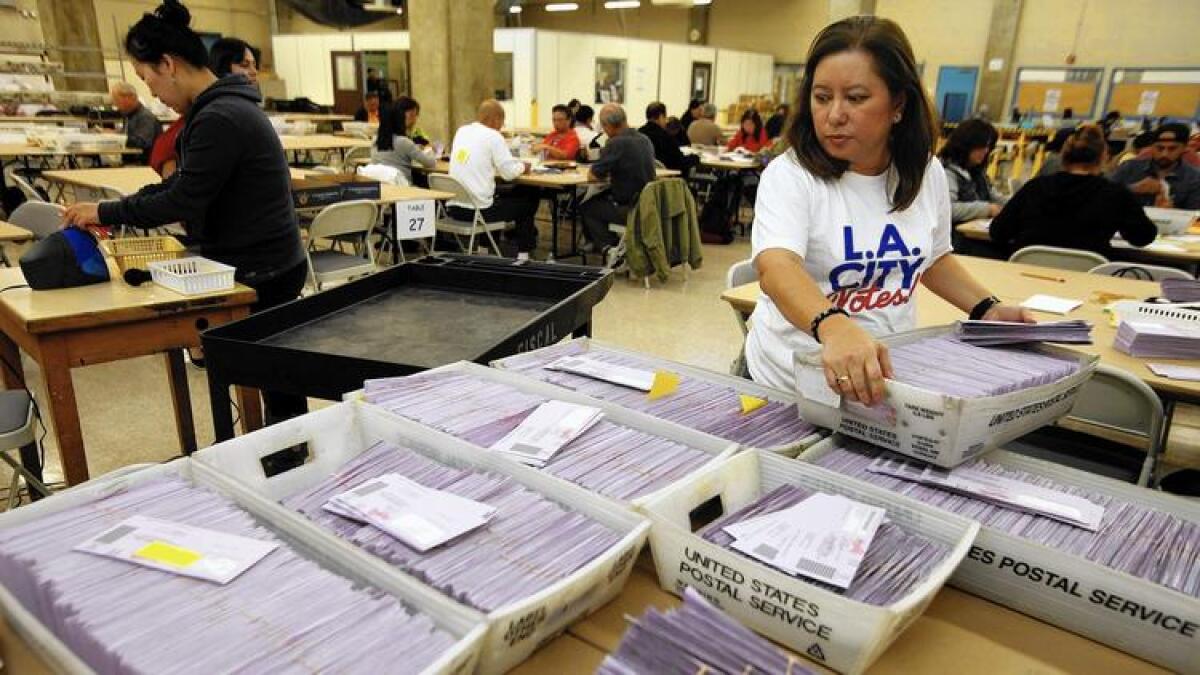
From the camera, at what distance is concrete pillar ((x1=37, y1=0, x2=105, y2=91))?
11.2m

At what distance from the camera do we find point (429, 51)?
845cm

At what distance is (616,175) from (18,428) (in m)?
4.60

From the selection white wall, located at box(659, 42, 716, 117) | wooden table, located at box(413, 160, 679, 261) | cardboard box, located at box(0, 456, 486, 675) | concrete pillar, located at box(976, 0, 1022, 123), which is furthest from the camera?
white wall, located at box(659, 42, 716, 117)

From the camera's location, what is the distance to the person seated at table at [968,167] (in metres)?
4.60

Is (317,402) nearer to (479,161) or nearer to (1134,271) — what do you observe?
(479,161)

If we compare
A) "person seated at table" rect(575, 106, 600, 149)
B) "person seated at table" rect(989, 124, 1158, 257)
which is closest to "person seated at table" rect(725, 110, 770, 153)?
"person seated at table" rect(575, 106, 600, 149)

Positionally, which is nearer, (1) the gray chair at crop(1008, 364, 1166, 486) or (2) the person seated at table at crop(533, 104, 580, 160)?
(1) the gray chair at crop(1008, 364, 1166, 486)

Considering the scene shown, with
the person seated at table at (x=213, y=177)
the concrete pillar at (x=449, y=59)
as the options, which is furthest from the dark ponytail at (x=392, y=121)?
the person seated at table at (x=213, y=177)

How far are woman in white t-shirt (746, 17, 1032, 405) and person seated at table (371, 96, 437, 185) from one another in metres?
5.33

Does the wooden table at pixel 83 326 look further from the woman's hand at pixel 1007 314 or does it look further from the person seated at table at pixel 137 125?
the person seated at table at pixel 137 125

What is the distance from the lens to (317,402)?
338 centimetres

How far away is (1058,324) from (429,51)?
8435 mm

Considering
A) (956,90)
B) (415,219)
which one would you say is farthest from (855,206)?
(956,90)

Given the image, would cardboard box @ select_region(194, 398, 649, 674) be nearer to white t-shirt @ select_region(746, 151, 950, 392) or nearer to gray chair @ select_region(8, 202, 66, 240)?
white t-shirt @ select_region(746, 151, 950, 392)
